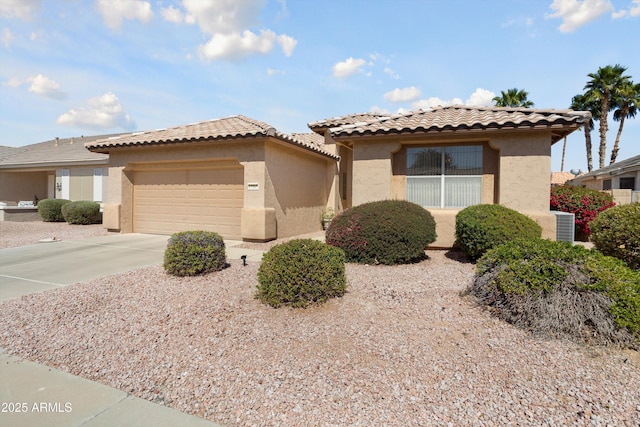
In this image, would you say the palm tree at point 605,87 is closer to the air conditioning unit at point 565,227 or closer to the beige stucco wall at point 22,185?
the air conditioning unit at point 565,227

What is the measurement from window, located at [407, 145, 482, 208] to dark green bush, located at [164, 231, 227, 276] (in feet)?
19.5

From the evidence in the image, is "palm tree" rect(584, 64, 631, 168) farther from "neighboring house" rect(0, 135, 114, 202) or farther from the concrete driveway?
→ "neighboring house" rect(0, 135, 114, 202)

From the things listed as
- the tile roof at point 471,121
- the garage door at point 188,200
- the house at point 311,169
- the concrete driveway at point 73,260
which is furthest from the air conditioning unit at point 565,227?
the garage door at point 188,200

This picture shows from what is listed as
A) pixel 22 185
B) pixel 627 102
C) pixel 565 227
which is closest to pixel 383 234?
pixel 565 227

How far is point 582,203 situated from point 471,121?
531 cm

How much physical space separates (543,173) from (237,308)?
27.4 feet

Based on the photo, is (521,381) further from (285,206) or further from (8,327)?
(285,206)

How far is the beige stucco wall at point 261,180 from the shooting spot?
36.3ft

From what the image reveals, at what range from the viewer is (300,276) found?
5.12 meters

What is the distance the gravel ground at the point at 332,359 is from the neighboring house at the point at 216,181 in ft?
19.5

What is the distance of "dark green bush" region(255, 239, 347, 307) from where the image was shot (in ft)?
16.6

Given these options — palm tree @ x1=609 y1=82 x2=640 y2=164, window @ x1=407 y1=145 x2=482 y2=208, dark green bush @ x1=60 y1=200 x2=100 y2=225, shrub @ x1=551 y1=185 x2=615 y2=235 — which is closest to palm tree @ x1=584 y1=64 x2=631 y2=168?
palm tree @ x1=609 y1=82 x2=640 y2=164

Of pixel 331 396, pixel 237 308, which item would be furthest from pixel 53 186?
pixel 331 396

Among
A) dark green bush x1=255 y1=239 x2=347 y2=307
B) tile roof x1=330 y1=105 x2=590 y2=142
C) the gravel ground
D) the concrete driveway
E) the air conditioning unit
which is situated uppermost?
tile roof x1=330 y1=105 x2=590 y2=142
